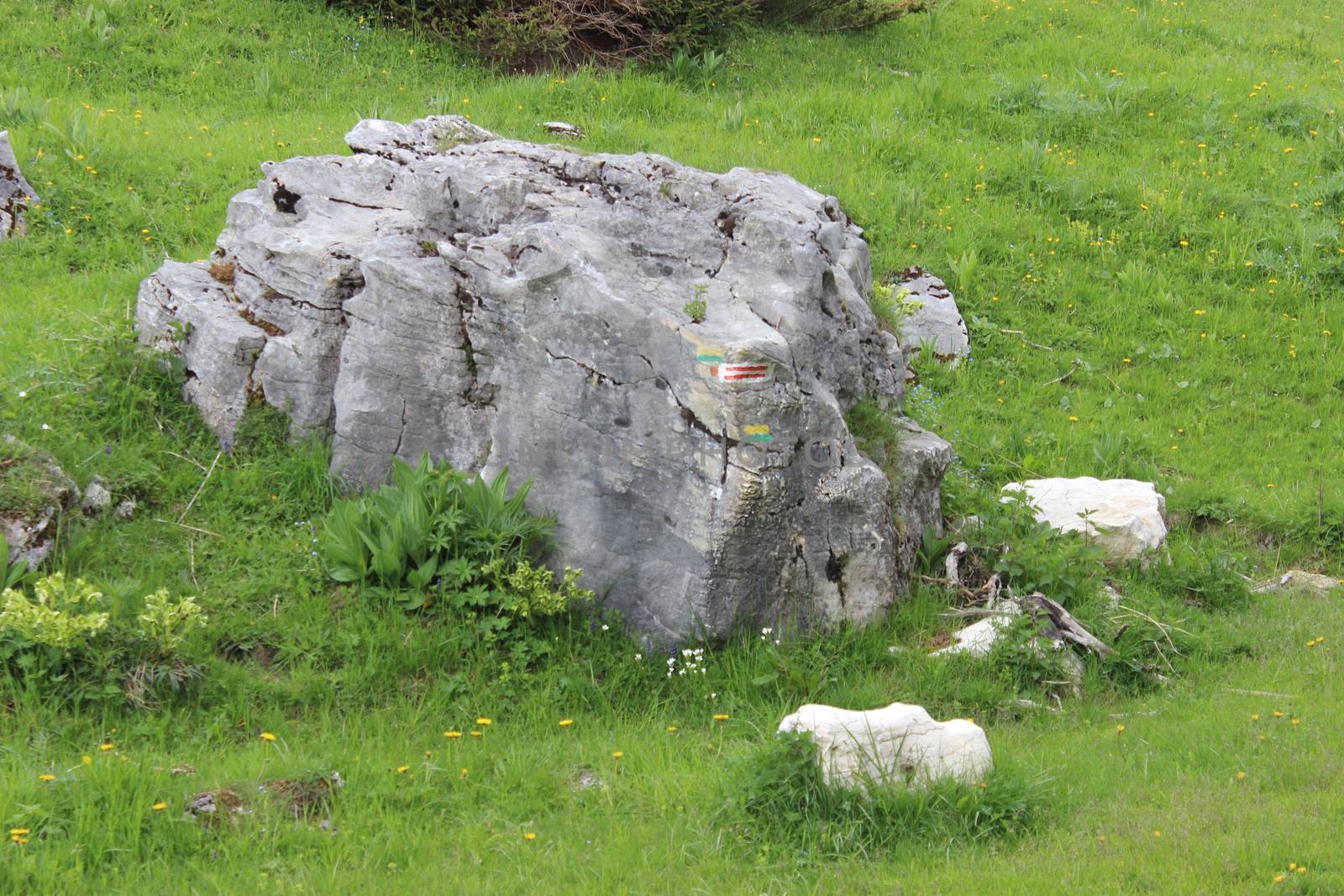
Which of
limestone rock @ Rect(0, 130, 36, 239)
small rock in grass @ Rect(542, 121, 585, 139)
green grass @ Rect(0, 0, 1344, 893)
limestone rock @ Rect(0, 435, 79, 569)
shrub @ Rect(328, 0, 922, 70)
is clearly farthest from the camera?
shrub @ Rect(328, 0, 922, 70)

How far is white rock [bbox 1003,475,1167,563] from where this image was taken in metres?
8.32

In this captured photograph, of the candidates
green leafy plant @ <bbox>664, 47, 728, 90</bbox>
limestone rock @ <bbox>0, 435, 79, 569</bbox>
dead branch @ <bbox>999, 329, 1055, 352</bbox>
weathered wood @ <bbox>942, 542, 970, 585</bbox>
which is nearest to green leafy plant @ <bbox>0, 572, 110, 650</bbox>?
limestone rock @ <bbox>0, 435, 79, 569</bbox>

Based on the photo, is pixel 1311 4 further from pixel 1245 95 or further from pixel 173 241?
pixel 173 241

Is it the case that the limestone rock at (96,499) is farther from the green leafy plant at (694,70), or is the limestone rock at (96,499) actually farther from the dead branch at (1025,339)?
the green leafy plant at (694,70)

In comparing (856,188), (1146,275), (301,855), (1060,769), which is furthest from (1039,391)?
(301,855)

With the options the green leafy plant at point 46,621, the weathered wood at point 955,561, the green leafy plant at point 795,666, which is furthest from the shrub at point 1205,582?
the green leafy plant at point 46,621

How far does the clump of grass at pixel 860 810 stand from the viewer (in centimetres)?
480

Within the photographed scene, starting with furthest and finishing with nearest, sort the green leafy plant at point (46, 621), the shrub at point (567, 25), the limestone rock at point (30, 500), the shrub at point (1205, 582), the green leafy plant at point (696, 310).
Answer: the shrub at point (567, 25) < the shrub at point (1205, 582) < the green leafy plant at point (696, 310) < the limestone rock at point (30, 500) < the green leafy plant at point (46, 621)

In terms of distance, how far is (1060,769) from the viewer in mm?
5434

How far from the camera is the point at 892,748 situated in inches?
199

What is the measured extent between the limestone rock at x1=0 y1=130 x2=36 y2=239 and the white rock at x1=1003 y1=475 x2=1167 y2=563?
27.3ft

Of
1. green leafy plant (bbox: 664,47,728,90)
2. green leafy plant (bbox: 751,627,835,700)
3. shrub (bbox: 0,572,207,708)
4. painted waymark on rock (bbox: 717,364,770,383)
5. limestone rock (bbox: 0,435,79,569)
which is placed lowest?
green leafy plant (bbox: 751,627,835,700)

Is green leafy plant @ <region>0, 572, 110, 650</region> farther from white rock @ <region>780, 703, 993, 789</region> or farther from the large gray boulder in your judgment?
white rock @ <region>780, 703, 993, 789</region>

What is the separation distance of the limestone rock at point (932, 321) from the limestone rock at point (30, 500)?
Result: 22.9ft
